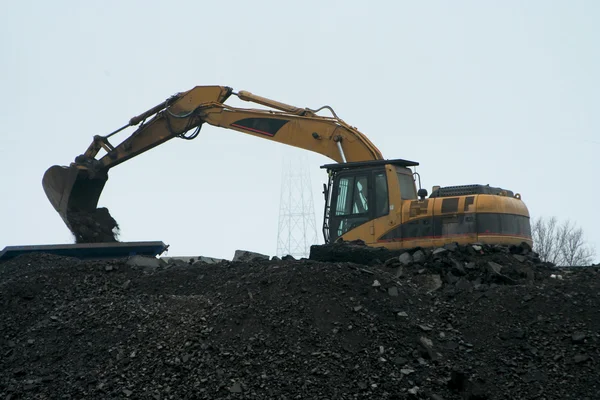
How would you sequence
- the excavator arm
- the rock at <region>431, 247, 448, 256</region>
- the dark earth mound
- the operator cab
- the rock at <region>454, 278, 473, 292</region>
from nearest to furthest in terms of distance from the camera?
the rock at <region>454, 278, 473, 292</region>
the rock at <region>431, 247, 448, 256</region>
the operator cab
the excavator arm
the dark earth mound

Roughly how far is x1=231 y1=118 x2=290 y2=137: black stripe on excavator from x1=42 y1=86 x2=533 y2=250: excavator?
0.7 inches

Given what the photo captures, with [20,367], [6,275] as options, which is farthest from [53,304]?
[6,275]

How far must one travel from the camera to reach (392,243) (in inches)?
553

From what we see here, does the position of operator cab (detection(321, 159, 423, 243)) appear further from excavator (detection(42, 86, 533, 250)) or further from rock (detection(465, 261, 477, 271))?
rock (detection(465, 261, 477, 271))

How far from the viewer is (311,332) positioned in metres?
10.2

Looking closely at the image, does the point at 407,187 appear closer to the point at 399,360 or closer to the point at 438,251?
the point at 438,251

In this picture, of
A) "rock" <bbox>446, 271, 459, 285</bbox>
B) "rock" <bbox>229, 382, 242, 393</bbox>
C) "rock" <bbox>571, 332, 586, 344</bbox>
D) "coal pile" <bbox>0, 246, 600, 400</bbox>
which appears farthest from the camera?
"rock" <bbox>446, 271, 459, 285</bbox>

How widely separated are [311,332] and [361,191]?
4.57 m

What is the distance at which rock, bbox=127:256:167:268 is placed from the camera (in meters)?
13.5

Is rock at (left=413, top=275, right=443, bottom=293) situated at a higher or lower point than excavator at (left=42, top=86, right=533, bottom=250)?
lower

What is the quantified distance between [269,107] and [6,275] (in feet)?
18.8

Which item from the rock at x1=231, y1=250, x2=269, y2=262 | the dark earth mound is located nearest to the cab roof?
the rock at x1=231, y1=250, x2=269, y2=262

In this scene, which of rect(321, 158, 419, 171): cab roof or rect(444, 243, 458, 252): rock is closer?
rect(444, 243, 458, 252): rock

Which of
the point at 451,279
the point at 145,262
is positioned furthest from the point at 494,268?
the point at 145,262
